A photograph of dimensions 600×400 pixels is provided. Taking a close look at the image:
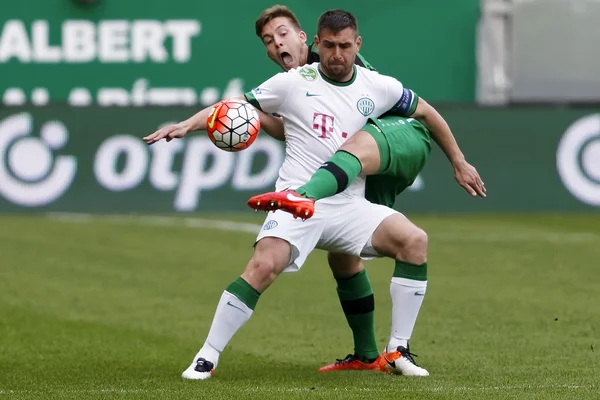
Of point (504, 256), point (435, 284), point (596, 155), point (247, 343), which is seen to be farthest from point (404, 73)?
point (247, 343)

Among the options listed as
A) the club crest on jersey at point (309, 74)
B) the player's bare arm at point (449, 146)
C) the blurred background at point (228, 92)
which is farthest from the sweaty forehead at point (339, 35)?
the blurred background at point (228, 92)

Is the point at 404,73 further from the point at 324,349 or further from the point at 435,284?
the point at 324,349

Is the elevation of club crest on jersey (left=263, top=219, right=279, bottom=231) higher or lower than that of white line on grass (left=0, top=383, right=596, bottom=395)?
higher

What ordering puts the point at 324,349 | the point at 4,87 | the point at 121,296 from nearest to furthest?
the point at 324,349
the point at 121,296
the point at 4,87

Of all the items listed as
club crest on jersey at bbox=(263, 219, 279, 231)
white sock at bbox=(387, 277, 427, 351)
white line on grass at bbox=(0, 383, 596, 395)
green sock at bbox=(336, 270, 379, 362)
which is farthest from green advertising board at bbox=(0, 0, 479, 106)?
white line on grass at bbox=(0, 383, 596, 395)

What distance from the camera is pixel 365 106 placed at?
7453 mm

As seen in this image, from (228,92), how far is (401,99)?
1496cm

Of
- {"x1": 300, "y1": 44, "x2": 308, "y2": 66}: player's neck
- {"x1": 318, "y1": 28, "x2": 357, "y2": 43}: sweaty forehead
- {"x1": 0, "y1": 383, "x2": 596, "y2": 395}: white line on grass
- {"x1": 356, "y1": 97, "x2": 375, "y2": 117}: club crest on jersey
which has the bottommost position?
{"x1": 0, "y1": 383, "x2": 596, "y2": 395}: white line on grass

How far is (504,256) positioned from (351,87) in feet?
23.5

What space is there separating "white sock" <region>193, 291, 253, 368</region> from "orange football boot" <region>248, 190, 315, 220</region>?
0.69 metres

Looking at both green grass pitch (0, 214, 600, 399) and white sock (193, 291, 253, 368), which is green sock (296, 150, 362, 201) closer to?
white sock (193, 291, 253, 368)

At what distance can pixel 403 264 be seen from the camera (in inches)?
289

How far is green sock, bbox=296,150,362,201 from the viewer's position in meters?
6.90

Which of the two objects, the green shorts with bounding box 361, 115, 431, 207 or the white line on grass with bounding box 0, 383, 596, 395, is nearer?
the white line on grass with bounding box 0, 383, 596, 395
